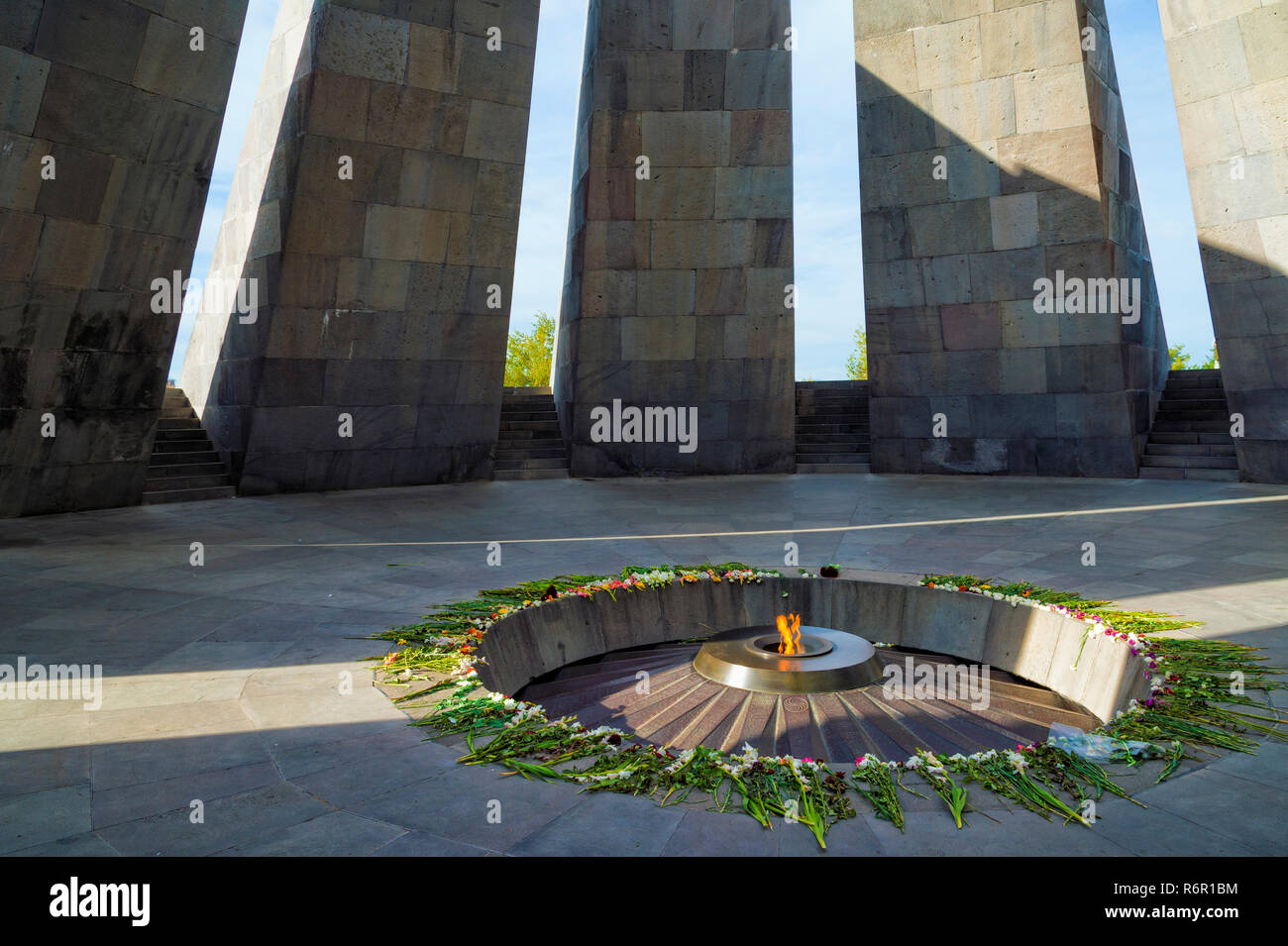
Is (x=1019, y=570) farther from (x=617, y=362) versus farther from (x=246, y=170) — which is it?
(x=246, y=170)

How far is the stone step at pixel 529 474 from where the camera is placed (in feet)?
58.4

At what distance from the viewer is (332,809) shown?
389 centimetres

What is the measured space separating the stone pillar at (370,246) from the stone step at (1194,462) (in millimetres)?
12562

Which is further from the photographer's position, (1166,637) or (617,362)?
(617,362)

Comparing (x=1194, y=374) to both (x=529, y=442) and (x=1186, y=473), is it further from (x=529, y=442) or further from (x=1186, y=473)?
(x=529, y=442)

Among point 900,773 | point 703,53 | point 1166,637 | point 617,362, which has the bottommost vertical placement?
point 900,773

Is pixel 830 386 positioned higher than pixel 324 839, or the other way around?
pixel 830 386

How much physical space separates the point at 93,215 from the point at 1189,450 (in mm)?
18216

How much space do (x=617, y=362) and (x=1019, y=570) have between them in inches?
419

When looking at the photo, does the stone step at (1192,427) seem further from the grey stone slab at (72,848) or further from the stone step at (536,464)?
the grey stone slab at (72,848)

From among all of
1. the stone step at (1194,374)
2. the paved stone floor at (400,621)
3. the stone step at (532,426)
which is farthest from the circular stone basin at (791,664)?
the stone step at (1194,374)

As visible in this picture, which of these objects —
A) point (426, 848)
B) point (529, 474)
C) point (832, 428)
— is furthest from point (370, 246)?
point (426, 848)

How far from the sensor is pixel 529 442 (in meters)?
19.0
